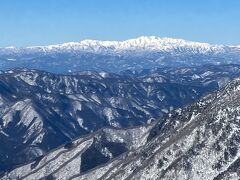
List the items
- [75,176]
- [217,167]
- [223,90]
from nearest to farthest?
[217,167]
[223,90]
[75,176]

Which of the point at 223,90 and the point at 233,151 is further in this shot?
the point at 223,90

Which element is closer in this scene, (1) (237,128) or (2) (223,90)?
(1) (237,128)

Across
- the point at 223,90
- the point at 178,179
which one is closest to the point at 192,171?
the point at 178,179

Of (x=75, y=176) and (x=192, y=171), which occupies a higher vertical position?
(x=192, y=171)

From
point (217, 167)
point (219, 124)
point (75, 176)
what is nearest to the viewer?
point (217, 167)

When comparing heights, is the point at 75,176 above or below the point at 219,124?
below

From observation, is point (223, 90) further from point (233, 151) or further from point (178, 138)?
point (233, 151)

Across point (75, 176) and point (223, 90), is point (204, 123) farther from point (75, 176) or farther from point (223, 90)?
point (75, 176)

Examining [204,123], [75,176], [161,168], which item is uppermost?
[204,123]

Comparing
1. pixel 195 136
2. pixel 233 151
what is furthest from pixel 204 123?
pixel 233 151
